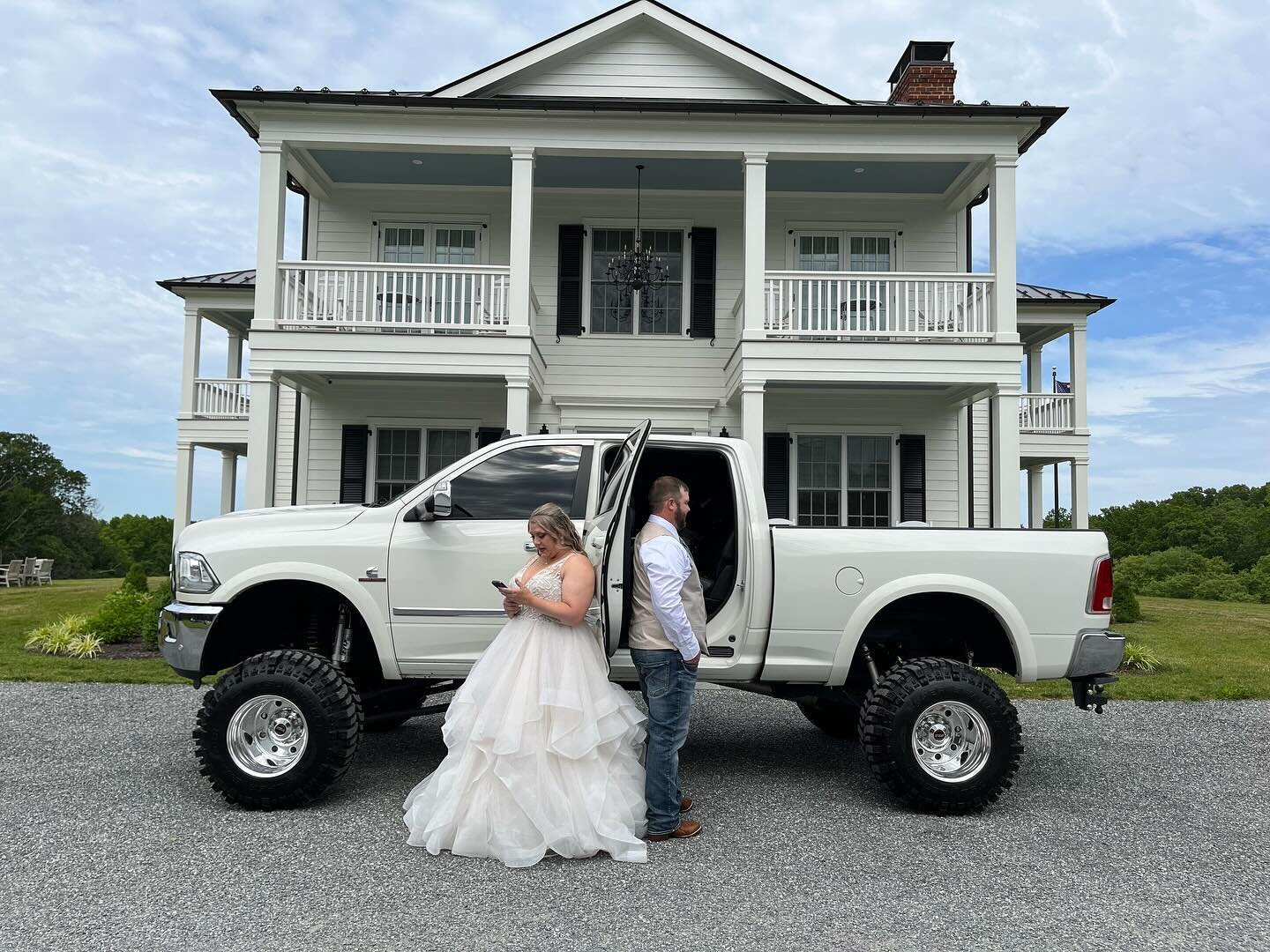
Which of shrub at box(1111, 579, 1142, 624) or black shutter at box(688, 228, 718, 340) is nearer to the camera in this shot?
black shutter at box(688, 228, 718, 340)

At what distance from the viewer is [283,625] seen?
19.0 ft

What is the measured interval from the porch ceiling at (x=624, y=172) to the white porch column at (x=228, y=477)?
25.3ft

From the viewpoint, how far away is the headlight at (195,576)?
520 cm

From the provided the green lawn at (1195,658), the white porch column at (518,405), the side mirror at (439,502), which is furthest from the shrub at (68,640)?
the green lawn at (1195,658)

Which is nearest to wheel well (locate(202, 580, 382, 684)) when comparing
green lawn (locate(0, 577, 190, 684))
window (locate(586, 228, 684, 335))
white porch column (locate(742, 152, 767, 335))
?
green lawn (locate(0, 577, 190, 684))

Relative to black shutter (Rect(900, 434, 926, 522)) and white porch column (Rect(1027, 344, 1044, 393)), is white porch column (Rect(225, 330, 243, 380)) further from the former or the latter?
white porch column (Rect(1027, 344, 1044, 393))

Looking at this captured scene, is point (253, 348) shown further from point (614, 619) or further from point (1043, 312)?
point (1043, 312)

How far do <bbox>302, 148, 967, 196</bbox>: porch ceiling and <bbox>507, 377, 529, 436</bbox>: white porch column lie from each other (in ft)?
11.2

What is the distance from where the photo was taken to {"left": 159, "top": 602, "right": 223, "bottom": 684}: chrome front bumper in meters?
5.19

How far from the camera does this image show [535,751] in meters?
4.40

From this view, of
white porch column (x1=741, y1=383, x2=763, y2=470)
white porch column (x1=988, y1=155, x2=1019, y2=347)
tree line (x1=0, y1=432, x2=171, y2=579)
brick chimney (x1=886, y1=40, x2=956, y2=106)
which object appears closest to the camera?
white porch column (x1=741, y1=383, x2=763, y2=470)

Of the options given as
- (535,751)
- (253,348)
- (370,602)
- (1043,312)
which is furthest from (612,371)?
(535,751)

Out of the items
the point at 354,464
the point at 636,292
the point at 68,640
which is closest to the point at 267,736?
the point at 68,640

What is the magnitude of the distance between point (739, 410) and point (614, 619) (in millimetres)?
9604
